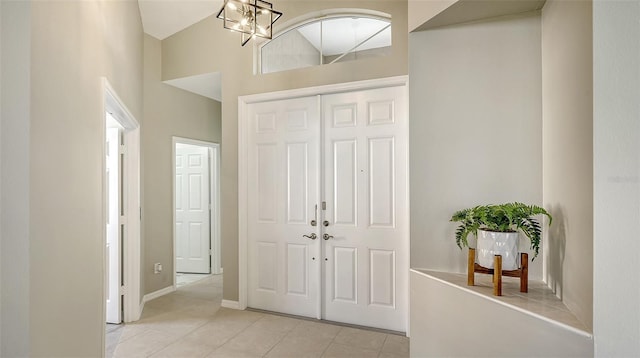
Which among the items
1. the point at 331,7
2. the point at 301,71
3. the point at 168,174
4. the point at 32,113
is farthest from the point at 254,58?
the point at 32,113

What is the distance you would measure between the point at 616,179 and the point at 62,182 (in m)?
2.20

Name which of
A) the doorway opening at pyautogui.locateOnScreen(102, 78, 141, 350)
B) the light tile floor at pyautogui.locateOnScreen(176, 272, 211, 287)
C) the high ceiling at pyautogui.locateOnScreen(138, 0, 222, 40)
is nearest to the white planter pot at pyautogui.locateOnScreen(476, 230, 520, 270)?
the doorway opening at pyautogui.locateOnScreen(102, 78, 141, 350)

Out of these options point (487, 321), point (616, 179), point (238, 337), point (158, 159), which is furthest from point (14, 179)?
point (158, 159)

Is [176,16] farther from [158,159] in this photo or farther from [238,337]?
[238,337]

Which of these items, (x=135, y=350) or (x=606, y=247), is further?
(x=135, y=350)

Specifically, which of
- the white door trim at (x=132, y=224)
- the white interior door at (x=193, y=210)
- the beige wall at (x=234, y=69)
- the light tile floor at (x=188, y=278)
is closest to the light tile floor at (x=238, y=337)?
the white door trim at (x=132, y=224)

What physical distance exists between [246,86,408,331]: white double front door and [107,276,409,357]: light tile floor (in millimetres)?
227

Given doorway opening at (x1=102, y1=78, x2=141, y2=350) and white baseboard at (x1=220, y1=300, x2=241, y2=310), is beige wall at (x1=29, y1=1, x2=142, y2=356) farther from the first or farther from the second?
white baseboard at (x1=220, y1=300, x2=241, y2=310)

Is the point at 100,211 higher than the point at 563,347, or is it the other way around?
the point at 100,211

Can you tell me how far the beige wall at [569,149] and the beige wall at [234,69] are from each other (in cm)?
162

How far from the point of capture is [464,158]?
1.76m

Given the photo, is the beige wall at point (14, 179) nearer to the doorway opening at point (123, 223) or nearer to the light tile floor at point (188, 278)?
the doorway opening at point (123, 223)

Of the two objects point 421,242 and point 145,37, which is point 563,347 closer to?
point 421,242

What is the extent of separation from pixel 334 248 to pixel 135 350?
180cm
